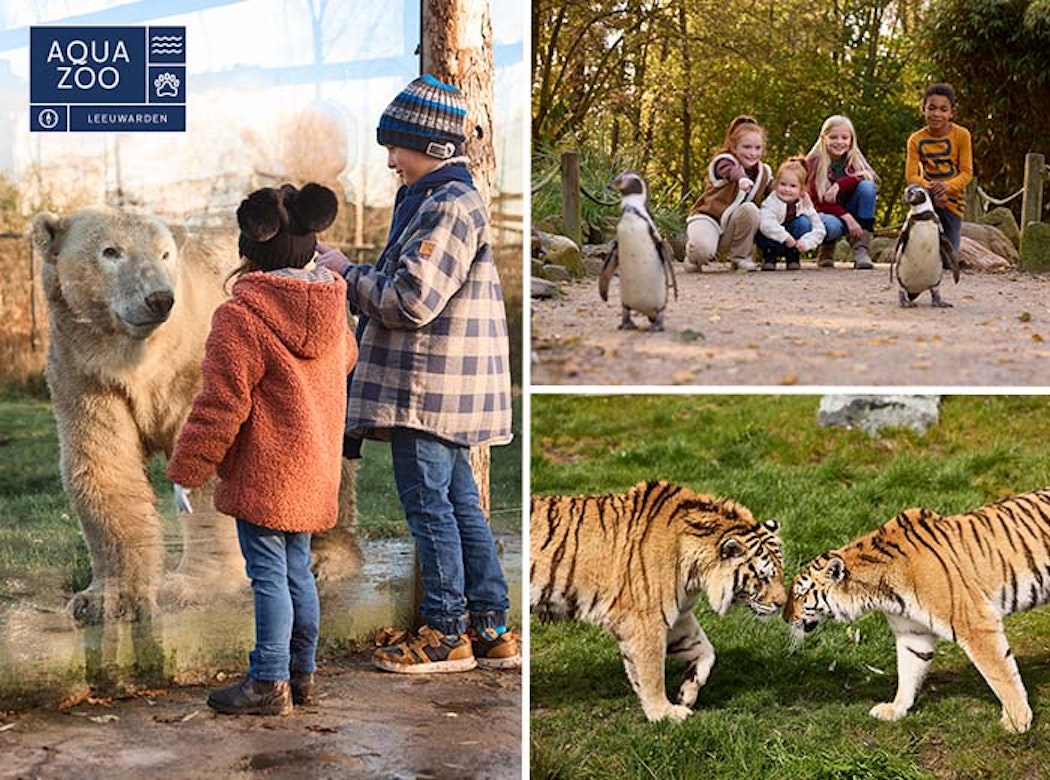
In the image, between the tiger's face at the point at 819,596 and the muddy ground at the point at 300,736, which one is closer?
the muddy ground at the point at 300,736

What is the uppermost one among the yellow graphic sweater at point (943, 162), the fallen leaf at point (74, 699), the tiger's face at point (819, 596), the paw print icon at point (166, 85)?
the paw print icon at point (166, 85)

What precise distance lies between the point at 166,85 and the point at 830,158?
81.8 inches

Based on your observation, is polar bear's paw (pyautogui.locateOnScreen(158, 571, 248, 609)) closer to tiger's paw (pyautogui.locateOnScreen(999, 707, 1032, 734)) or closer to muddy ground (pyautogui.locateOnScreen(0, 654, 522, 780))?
muddy ground (pyautogui.locateOnScreen(0, 654, 522, 780))

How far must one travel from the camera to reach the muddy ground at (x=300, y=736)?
4.38 metres

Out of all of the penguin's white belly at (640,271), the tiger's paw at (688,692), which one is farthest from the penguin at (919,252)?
the tiger's paw at (688,692)

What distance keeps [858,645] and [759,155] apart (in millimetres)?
1571

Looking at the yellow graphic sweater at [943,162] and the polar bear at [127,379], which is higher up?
the yellow graphic sweater at [943,162]

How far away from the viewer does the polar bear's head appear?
4629 mm

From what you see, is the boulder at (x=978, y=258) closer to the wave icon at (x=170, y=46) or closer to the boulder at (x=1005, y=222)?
the boulder at (x=1005, y=222)

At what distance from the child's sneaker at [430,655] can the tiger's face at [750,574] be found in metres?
0.80

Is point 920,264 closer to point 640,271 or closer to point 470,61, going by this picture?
point 640,271

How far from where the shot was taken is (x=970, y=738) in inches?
187

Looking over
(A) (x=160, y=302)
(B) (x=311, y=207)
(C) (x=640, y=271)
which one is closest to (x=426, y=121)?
(B) (x=311, y=207)

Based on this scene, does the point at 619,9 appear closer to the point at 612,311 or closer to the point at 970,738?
the point at 612,311
